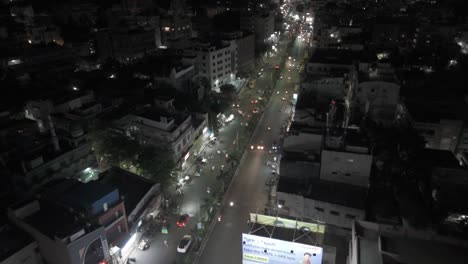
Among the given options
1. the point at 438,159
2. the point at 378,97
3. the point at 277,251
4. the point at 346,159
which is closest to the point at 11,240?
the point at 277,251

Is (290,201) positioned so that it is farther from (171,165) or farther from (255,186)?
(171,165)

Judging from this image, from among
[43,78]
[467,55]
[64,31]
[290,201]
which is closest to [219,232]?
[290,201]

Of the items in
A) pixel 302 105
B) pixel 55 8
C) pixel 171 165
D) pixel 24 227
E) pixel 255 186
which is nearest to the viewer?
pixel 24 227

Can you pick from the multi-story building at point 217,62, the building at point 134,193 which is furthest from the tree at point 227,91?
the building at point 134,193

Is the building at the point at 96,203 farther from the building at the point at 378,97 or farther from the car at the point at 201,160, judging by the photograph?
the building at the point at 378,97

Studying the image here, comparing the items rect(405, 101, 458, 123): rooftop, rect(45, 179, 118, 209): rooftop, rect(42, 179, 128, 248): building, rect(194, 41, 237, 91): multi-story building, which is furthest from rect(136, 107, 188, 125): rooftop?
rect(405, 101, 458, 123): rooftop
